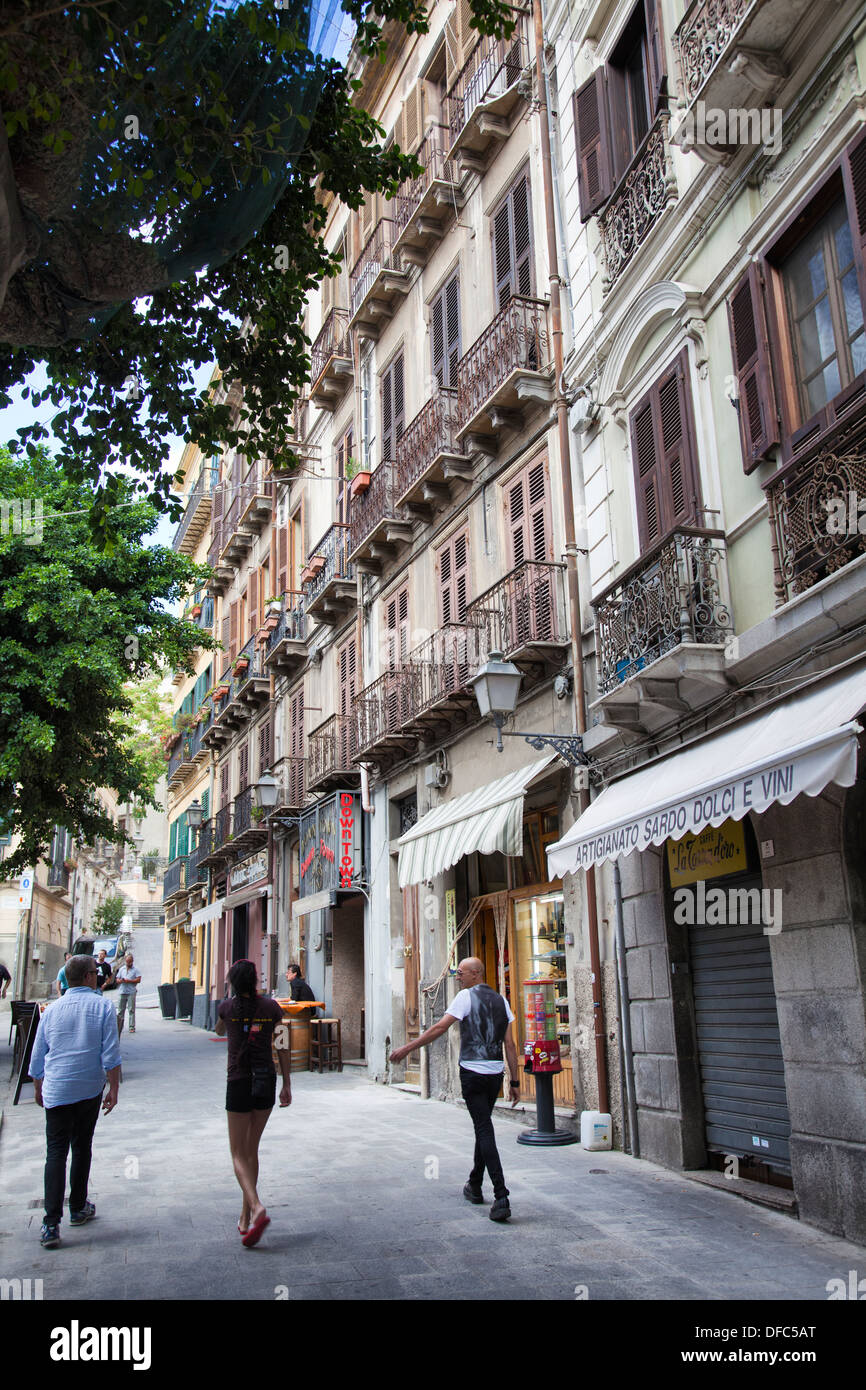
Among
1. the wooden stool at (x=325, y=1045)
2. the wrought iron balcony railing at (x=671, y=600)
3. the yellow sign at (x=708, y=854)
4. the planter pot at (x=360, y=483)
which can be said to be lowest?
the wooden stool at (x=325, y=1045)

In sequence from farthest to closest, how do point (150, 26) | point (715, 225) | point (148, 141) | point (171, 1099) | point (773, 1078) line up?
point (171, 1099) → point (715, 225) → point (773, 1078) → point (148, 141) → point (150, 26)

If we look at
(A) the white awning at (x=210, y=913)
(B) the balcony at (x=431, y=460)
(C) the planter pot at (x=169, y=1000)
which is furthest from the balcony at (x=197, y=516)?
(B) the balcony at (x=431, y=460)

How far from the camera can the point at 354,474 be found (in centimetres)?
1891

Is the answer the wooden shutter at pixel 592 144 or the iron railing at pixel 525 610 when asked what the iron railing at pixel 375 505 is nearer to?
the iron railing at pixel 525 610

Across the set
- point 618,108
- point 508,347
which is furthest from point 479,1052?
point 618,108

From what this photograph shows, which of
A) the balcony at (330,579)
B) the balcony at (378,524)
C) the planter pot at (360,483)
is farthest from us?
the balcony at (330,579)

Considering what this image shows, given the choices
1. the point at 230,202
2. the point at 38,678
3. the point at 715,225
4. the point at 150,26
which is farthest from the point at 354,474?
the point at 150,26

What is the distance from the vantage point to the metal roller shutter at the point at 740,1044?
8.01 m

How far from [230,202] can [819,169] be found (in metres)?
4.08

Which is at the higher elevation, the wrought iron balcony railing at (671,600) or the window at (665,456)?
the window at (665,456)

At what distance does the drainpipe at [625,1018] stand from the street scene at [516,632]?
40 millimetres

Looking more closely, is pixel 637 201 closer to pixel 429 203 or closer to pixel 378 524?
pixel 429 203

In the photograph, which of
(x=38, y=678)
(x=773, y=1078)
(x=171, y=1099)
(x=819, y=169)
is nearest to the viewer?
(x=819, y=169)
